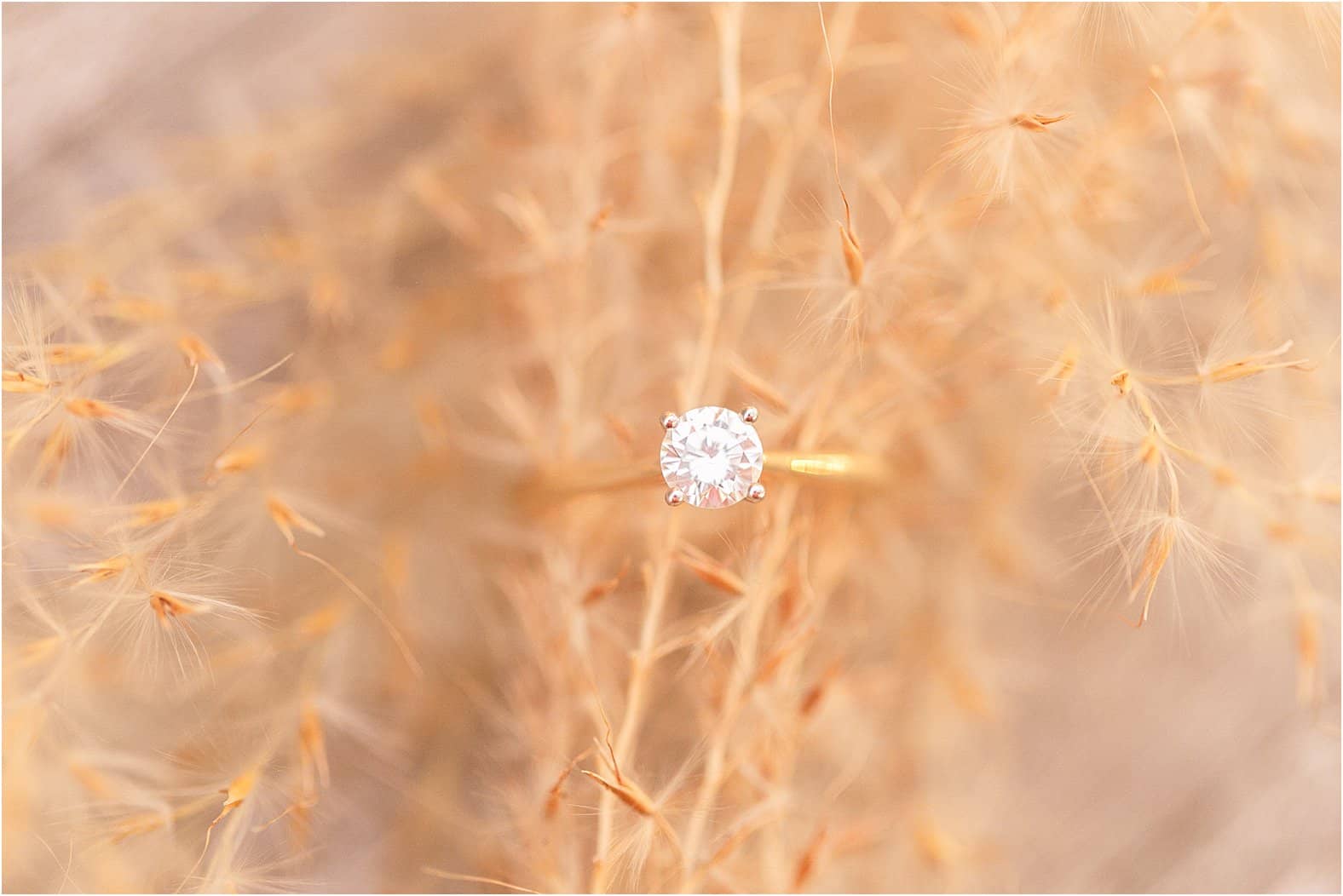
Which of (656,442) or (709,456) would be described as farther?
(656,442)

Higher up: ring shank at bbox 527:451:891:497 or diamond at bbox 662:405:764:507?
diamond at bbox 662:405:764:507

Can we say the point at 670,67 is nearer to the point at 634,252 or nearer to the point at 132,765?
the point at 634,252

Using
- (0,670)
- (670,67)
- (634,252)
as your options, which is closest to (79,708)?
(0,670)

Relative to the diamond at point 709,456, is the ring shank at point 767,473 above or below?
below
